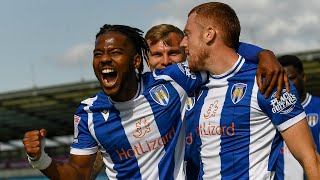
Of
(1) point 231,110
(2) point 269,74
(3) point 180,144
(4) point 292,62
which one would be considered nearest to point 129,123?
(3) point 180,144

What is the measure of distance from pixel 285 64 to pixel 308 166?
298 cm

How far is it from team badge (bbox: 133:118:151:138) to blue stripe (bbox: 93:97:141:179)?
81mm

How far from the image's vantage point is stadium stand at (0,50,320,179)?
77.0ft

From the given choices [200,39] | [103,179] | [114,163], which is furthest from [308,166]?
[103,179]

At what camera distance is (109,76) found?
4160 mm

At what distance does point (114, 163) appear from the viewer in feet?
14.3

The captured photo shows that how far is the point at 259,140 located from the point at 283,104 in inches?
11.7

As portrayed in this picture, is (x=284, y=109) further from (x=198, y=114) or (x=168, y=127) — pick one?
(x=168, y=127)

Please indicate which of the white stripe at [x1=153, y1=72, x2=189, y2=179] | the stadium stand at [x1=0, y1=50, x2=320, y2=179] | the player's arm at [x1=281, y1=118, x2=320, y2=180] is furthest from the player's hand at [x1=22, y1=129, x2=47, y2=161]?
the stadium stand at [x1=0, y1=50, x2=320, y2=179]

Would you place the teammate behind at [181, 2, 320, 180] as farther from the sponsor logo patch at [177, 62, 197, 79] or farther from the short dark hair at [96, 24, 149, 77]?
the short dark hair at [96, 24, 149, 77]

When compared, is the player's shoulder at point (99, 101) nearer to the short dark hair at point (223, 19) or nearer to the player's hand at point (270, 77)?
the short dark hair at point (223, 19)

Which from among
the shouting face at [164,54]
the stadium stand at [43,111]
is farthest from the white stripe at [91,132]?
the stadium stand at [43,111]

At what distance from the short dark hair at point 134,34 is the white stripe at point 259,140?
0.94 meters

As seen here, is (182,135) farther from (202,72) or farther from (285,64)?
(285,64)
